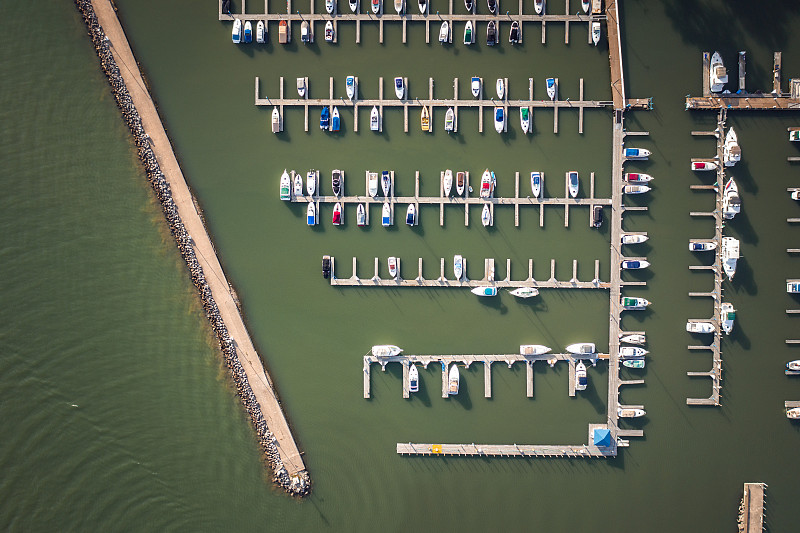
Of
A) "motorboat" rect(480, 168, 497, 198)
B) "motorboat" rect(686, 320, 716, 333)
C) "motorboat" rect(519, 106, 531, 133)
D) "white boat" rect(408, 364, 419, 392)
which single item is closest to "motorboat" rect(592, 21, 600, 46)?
"motorboat" rect(519, 106, 531, 133)

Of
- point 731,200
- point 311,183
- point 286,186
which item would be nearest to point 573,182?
point 731,200

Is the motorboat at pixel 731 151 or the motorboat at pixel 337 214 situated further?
the motorboat at pixel 337 214

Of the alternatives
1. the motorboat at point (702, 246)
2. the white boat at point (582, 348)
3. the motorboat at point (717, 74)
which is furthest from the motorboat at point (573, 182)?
the motorboat at point (717, 74)

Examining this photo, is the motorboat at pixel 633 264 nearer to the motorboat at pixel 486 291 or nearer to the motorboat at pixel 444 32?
the motorboat at pixel 486 291

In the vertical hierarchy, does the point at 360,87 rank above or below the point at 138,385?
above

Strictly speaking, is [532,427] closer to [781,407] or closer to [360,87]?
[781,407]

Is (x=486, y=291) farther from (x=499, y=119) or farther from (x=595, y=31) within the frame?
(x=595, y=31)

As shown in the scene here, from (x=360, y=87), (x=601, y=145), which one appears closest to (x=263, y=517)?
(x=360, y=87)
